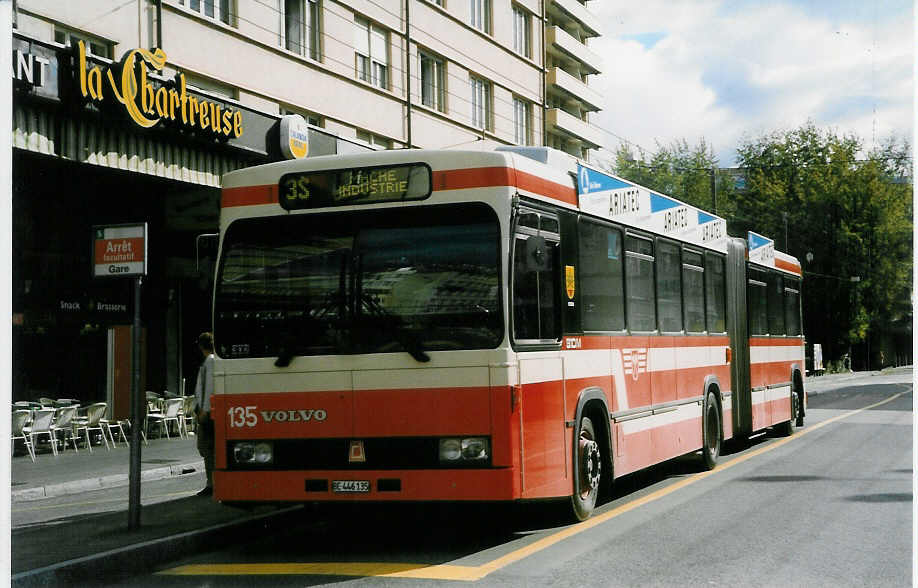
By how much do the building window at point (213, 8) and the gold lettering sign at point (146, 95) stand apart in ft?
13.0

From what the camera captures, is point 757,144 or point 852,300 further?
point 757,144

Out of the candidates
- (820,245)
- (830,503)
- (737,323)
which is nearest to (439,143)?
(820,245)

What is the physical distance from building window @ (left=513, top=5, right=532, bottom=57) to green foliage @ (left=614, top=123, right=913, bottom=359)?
975 cm

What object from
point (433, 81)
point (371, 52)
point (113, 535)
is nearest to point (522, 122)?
point (433, 81)

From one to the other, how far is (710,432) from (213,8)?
45.2 feet

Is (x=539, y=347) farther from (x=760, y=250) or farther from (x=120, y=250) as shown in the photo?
(x=760, y=250)

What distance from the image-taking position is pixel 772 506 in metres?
10.7

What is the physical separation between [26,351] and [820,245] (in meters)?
19.9

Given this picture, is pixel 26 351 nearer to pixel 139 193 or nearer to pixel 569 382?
pixel 139 193

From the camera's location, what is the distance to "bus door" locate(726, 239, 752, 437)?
15828 mm

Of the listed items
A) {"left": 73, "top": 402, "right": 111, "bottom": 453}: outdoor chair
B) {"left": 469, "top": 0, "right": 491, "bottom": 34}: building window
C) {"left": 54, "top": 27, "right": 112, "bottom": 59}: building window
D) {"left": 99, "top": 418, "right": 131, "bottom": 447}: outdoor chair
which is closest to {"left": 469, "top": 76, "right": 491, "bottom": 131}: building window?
Answer: {"left": 469, "top": 0, "right": 491, "bottom": 34}: building window

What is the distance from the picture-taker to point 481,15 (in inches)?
1431

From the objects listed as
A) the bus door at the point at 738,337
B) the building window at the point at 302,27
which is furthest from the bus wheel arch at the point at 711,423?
the building window at the point at 302,27

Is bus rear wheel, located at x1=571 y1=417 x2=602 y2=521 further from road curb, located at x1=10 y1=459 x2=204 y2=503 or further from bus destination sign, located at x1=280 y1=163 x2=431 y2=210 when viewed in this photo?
road curb, located at x1=10 y1=459 x2=204 y2=503
